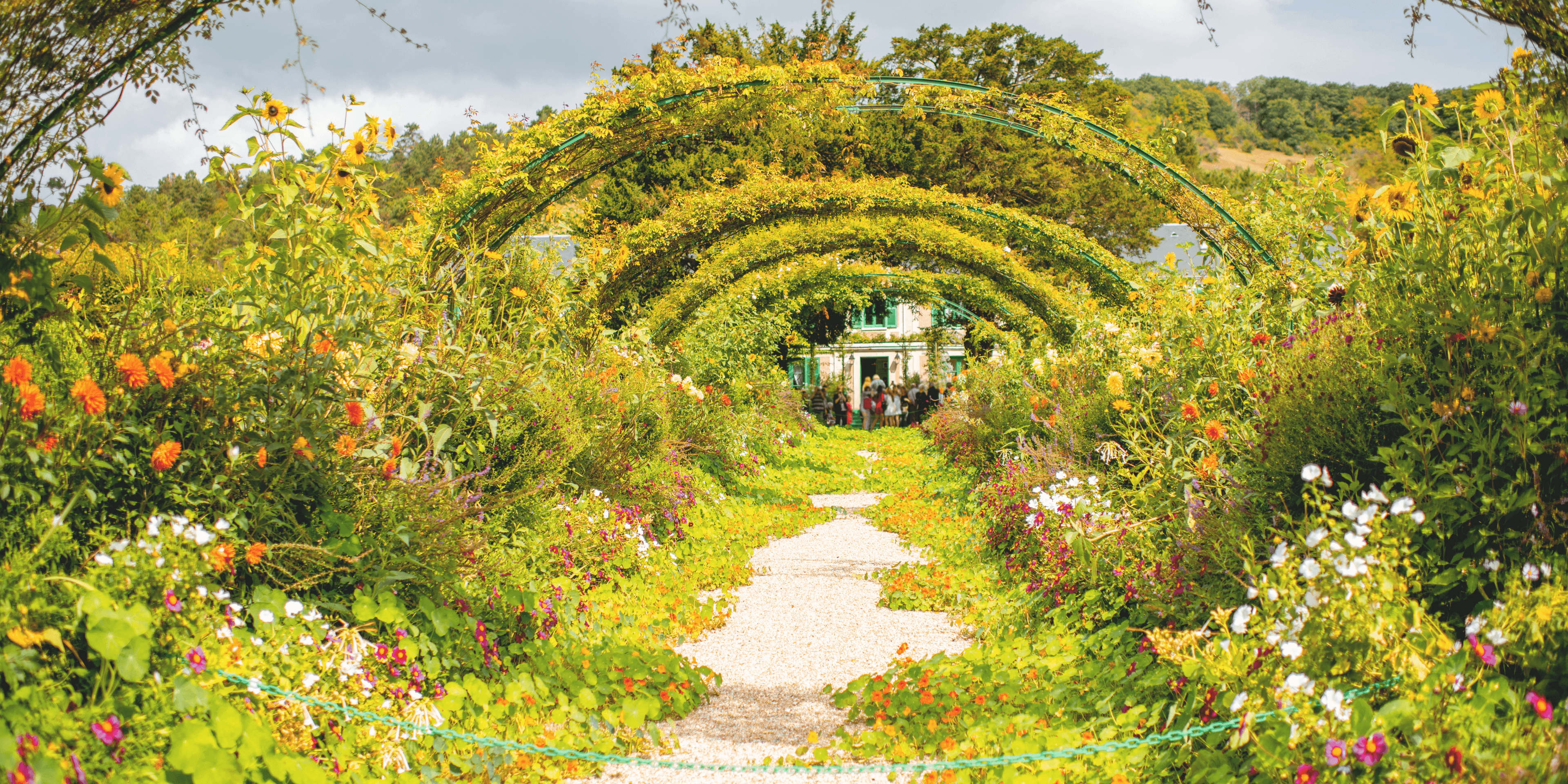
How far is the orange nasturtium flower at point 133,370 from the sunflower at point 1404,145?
3530 millimetres

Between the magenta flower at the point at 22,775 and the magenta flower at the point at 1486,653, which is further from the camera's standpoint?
the magenta flower at the point at 1486,653

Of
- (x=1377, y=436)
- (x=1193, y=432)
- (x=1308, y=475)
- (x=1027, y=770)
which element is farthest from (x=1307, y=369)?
(x=1027, y=770)

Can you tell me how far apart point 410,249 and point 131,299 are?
155 cm

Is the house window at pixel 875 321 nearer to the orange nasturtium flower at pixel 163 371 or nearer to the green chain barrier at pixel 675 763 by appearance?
the green chain barrier at pixel 675 763

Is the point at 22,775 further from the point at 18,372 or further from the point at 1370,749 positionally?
the point at 1370,749

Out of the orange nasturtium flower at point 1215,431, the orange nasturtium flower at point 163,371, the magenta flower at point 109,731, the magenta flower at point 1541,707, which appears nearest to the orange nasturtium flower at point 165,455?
the orange nasturtium flower at point 163,371

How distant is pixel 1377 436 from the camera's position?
261 cm

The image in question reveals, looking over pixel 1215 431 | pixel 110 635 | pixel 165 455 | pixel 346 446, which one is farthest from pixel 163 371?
pixel 1215 431

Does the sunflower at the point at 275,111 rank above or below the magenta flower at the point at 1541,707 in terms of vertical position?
above

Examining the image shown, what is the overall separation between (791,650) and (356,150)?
9.10ft

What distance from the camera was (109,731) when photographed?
172 centimetres

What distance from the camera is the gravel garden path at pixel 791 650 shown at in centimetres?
294

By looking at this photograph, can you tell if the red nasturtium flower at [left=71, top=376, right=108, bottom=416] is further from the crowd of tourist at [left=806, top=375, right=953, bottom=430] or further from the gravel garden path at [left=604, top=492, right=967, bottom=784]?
the crowd of tourist at [left=806, top=375, right=953, bottom=430]

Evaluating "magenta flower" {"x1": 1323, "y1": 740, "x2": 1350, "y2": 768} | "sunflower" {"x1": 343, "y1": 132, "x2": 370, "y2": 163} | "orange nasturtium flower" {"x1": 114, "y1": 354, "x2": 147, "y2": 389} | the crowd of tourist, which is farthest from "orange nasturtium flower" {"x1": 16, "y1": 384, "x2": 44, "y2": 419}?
the crowd of tourist
